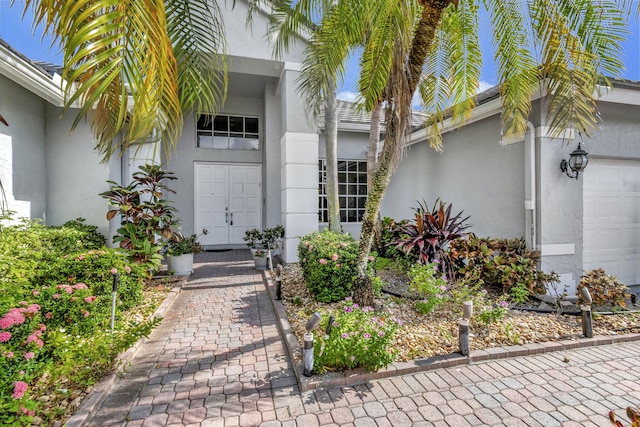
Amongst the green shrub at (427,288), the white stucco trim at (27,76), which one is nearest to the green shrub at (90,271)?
the white stucco trim at (27,76)

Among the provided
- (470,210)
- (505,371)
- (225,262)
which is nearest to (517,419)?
(505,371)

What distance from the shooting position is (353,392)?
272 cm

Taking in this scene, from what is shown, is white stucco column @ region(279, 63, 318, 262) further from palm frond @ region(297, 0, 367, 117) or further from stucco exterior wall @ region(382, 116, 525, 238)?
stucco exterior wall @ region(382, 116, 525, 238)

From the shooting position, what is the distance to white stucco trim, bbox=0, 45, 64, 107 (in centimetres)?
490

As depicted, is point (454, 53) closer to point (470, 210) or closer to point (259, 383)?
point (470, 210)

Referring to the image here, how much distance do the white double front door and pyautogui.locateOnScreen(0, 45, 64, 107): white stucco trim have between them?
402cm

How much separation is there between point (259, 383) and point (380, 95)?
11.9 feet

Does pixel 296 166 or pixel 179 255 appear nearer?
pixel 179 255

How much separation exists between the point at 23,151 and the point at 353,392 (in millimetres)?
7624

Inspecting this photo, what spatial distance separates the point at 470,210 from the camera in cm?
718

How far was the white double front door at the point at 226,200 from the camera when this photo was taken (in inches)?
383

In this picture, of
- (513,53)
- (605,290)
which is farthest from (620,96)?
(605,290)

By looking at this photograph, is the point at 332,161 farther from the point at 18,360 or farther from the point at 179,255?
the point at 18,360

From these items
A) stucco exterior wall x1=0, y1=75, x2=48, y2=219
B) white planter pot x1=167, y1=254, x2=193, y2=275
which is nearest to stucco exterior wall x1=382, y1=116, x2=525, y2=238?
white planter pot x1=167, y1=254, x2=193, y2=275
